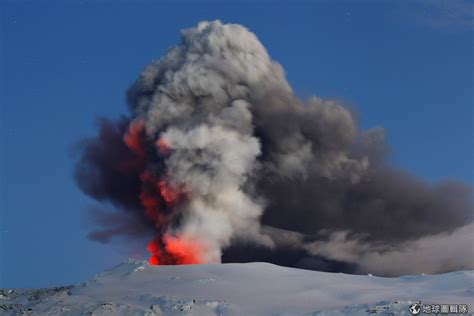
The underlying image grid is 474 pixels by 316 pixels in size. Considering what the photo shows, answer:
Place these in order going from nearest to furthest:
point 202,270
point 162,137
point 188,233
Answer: point 202,270, point 188,233, point 162,137

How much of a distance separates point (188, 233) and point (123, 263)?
22046mm

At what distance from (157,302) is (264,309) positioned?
9165mm

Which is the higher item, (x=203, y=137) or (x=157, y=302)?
(x=203, y=137)

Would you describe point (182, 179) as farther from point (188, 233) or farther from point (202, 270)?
point (202, 270)

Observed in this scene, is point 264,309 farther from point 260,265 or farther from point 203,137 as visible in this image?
point 203,137

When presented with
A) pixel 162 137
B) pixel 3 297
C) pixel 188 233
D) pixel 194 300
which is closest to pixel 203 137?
pixel 162 137

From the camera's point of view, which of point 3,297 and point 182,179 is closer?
point 3,297

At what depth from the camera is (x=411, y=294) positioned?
2207 inches

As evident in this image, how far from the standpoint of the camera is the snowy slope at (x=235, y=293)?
55.1m

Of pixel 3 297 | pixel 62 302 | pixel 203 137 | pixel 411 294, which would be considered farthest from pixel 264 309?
pixel 203 137

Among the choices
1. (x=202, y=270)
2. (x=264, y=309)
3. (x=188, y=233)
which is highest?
(x=188, y=233)

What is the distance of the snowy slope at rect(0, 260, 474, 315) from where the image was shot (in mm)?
55094

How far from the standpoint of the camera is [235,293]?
60.5 m

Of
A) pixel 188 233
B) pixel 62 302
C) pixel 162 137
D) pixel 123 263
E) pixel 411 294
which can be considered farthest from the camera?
pixel 162 137
